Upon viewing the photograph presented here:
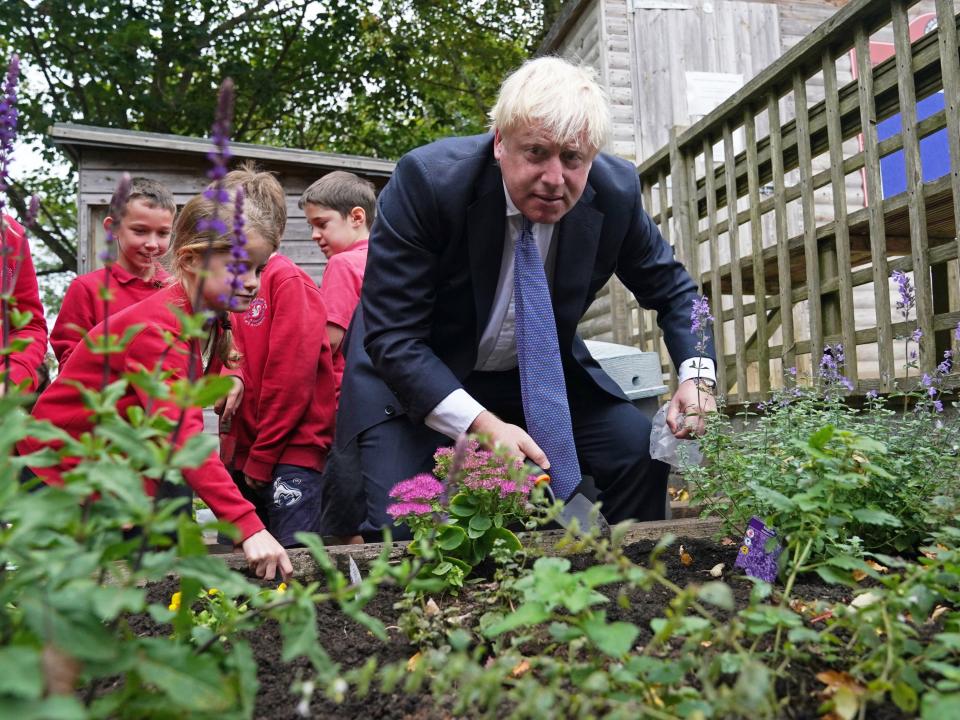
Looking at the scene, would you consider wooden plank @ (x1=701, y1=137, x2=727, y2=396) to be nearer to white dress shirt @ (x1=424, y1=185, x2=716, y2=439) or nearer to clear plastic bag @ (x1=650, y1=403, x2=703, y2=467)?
clear plastic bag @ (x1=650, y1=403, x2=703, y2=467)

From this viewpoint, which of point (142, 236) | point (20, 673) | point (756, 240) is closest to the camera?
point (20, 673)

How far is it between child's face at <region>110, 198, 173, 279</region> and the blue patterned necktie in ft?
5.58

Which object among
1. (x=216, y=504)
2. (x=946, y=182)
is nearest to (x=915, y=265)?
(x=946, y=182)

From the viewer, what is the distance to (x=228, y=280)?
45.9 inches

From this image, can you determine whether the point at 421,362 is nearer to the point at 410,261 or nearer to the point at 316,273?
the point at 410,261

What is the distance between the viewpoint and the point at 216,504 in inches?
78.2

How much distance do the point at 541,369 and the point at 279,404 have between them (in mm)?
1108

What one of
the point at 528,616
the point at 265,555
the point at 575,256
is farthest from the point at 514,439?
the point at 528,616

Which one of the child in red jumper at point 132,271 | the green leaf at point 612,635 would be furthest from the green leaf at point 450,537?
the child in red jumper at point 132,271

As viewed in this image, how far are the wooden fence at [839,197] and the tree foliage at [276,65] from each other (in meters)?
11.1

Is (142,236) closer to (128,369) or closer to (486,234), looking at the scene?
(486,234)

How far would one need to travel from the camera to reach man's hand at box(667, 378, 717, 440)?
2.66 meters

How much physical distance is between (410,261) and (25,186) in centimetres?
1692

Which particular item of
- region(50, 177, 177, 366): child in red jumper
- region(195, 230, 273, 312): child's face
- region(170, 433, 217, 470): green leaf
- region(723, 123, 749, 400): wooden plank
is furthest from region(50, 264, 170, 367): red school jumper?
region(723, 123, 749, 400): wooden plank
